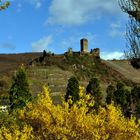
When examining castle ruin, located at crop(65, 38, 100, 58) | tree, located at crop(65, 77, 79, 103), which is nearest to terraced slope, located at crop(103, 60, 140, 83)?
castle ruin, located at crop(65, 38, 100, 58)

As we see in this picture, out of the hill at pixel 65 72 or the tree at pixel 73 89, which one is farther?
the hill at pixel 65 72

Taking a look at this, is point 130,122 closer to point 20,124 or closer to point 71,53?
point 20,124

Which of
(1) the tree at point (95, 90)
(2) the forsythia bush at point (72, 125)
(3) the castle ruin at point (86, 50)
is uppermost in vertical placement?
(3) the castle ruin at point (86, 50)

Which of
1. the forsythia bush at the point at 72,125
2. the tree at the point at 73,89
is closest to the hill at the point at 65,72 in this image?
the tree at the point at 73,89

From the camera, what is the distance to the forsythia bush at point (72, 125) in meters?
15.2

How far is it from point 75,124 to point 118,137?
132 cm

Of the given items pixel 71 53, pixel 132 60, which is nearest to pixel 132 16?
pixel 132 60

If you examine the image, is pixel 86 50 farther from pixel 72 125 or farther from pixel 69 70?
pixel 72 125

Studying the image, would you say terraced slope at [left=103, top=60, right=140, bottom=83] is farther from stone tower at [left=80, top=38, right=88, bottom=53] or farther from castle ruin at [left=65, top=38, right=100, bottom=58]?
stone tower at [left=80, top=38, right=88, bottom=53]

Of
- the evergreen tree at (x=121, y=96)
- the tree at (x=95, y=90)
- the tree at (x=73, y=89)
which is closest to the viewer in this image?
the tree at (x=73, y=89)

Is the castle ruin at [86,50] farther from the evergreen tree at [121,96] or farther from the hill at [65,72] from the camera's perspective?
the evergreen tree at [121,96]

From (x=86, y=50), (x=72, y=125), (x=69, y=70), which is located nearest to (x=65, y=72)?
(x=69, y=70)

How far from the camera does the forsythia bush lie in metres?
15.2

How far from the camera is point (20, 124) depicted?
17.1 metres
